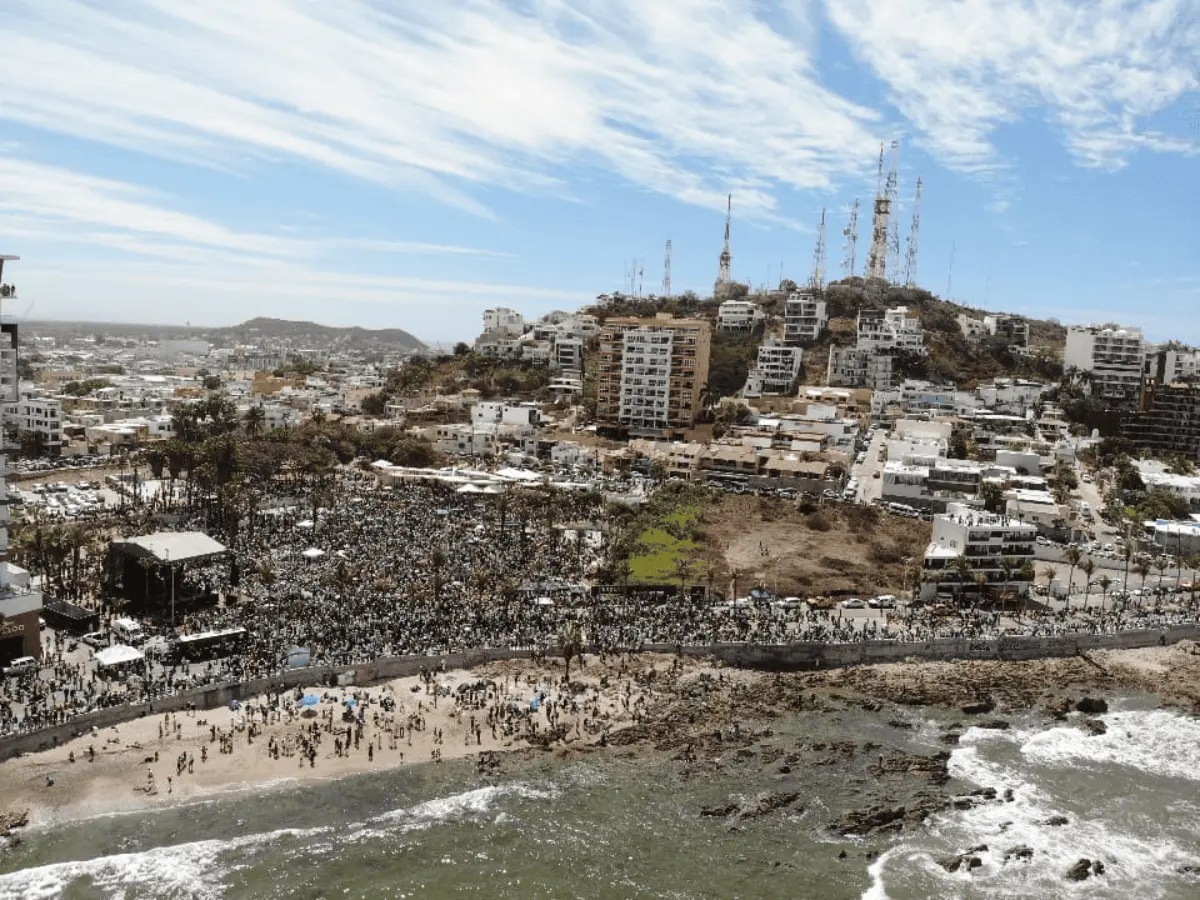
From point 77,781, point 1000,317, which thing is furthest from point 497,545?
point 1000,317

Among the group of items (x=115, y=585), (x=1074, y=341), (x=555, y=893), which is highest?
(x=1074, y=341)

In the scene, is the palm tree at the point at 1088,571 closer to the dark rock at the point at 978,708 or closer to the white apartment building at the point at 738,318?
the dark rock at the point at 978,708

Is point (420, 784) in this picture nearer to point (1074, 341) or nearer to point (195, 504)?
point (195, 504)

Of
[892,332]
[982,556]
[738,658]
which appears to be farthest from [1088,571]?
[892,332]

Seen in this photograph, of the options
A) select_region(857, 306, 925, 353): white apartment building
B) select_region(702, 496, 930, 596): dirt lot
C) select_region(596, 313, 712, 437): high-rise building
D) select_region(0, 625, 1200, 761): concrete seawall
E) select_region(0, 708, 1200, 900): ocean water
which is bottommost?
select_region(0, 708, 1200, 900): ocean water

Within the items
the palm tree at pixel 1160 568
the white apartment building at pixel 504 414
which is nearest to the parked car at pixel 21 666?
the palm tree at pixel 1160 568

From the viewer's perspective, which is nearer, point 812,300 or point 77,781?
point 77,781

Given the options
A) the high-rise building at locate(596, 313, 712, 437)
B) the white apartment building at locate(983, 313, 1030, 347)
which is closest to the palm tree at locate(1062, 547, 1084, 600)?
the high-rise building at locate(596, 313, 712, 437)

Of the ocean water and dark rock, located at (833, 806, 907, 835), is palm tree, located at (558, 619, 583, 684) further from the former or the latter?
dark rock, located at (833, 806, 907, 835)
